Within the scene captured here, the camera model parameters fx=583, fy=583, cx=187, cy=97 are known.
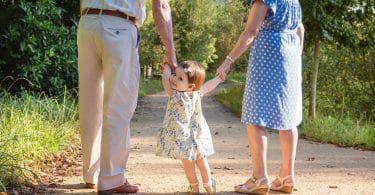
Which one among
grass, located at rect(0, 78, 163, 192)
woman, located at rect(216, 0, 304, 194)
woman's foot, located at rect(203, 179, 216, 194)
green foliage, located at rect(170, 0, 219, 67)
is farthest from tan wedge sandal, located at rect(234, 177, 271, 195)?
green foliage, located at rect(170, 0, 219, 67)

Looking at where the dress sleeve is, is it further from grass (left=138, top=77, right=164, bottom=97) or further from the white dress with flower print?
grass (left=138, top=77, right=164, bottom=97)

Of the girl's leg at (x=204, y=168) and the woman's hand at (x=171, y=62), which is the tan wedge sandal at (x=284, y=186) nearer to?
the girl's leg at (x=204, y=168)

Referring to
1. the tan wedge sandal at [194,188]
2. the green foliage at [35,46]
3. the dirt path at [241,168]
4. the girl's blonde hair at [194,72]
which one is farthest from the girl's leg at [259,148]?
the green foliage at [35,46]

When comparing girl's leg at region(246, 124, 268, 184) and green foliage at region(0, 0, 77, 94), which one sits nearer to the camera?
girl's leg at region(246, 124, 268, 184)

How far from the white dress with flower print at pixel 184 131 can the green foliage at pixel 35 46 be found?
4835mm

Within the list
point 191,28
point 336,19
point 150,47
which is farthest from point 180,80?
point 191,28

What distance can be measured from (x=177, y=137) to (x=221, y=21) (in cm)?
3992

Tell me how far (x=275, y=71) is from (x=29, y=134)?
8.51 feet

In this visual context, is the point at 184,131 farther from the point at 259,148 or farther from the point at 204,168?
the point at 259,148

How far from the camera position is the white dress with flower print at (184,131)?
13.9 ft

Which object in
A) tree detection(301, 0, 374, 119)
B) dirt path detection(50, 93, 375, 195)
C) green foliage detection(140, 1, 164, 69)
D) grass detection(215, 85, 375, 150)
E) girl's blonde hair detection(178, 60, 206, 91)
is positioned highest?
tree detection(301, 0, 374, 119)

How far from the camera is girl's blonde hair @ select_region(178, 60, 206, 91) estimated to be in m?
4.28

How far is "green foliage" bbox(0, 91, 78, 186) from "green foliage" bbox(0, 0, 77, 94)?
3.15ft

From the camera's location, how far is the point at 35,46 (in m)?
8.84
